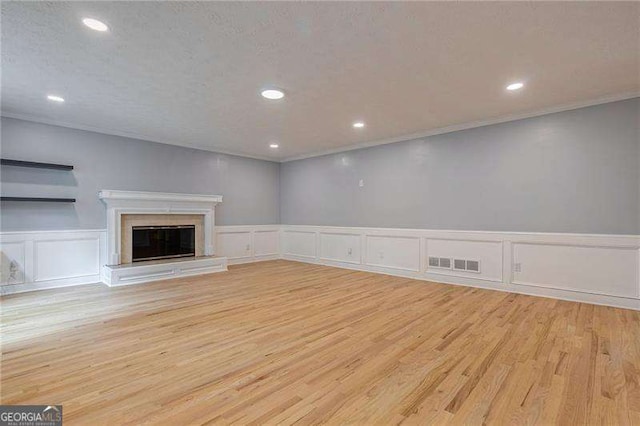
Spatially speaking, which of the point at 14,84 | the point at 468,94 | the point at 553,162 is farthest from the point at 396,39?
the point at 14,84

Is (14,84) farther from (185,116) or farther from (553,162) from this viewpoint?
(553,162)

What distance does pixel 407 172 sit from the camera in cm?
539

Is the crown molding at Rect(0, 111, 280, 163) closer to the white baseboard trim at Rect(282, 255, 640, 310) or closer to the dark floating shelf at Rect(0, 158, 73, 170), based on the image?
the dark floating shelf at Rect(0, 158, 73, 170)

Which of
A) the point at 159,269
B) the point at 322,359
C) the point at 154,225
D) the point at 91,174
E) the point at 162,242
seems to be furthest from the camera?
the point at 162,242

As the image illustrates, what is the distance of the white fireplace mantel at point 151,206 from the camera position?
4.98 metres

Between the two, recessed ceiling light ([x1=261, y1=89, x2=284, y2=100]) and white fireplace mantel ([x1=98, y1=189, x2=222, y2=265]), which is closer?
recessed ceiling light ([x1=261, y1=89, x2=284, y2=100])

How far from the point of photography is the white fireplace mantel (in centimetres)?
498

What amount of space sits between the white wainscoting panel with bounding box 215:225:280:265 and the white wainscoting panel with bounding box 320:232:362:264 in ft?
4.61

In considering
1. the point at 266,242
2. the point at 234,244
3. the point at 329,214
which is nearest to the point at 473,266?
the point at 329,214

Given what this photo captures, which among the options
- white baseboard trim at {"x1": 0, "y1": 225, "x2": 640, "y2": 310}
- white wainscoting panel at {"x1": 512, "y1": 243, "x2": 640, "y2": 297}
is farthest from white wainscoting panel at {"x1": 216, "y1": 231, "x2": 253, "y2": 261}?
white wainscoting panel at {"x1": 512, "y1": 243, "x2": 640, "y2": 297}

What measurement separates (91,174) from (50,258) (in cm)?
140

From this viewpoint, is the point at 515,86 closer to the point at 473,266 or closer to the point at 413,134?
the point at 413,134

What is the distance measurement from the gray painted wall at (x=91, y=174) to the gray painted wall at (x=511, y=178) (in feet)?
8.55

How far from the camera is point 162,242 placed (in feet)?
18.7
